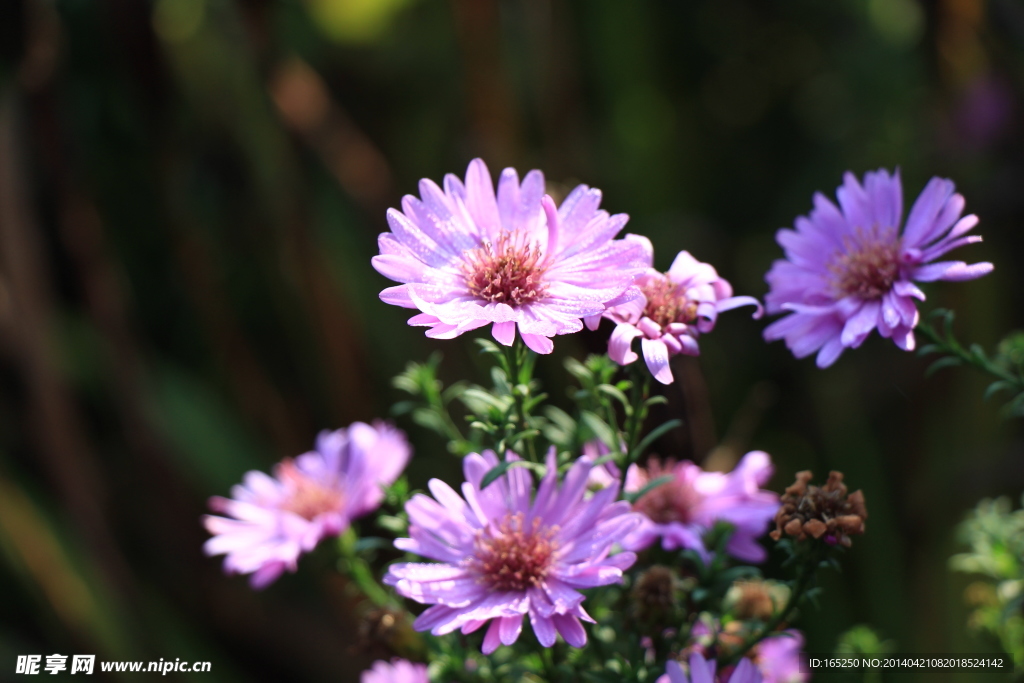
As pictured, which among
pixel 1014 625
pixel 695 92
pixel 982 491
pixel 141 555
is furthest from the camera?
pixel 695 92

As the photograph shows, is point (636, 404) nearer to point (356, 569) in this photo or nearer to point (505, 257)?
point (505, 257)

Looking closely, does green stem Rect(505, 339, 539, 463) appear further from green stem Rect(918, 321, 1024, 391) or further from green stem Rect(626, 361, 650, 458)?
green stem Rect(918, 321, 1024, 391)

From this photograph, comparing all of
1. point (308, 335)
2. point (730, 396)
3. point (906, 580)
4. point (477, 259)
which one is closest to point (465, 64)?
point (308, 335)

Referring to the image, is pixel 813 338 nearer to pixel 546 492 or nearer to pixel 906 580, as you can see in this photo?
pixel 546 492

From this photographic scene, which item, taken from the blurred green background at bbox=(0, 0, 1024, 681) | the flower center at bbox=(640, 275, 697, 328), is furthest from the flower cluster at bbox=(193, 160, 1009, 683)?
the blurred green background at bbox=(0, 0, 1024, 681)

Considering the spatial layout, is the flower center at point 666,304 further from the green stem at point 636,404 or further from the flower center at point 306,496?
the flower center at point 306,496

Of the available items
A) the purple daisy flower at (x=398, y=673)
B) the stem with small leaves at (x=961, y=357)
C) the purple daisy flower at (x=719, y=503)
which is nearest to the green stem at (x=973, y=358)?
the stem with small leaves at (x=961, y=357)
